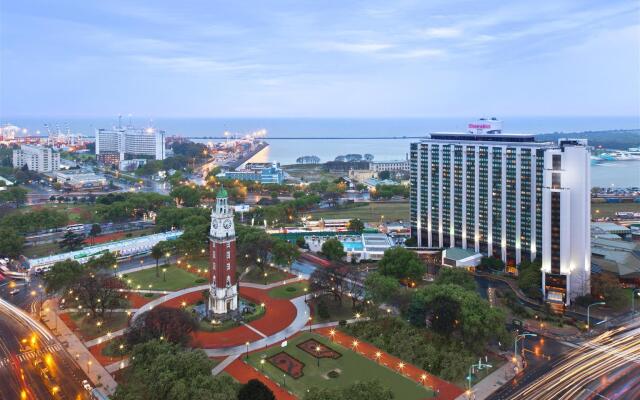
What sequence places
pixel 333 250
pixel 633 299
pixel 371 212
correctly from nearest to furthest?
1. pixel 633 299
2. pixel 333 250
3. pixel 371 212

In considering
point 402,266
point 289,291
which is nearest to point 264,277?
point 289,291

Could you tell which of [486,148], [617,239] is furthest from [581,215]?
[617,239]

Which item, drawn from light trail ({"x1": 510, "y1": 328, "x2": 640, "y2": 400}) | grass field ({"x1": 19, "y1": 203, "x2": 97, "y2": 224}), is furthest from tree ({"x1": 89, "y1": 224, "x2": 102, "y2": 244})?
light trail ({"x1": 510, "y1": 328, "x2": 640, "y2": 400})

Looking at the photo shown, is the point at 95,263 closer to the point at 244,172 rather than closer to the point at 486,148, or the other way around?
the point at 486,148

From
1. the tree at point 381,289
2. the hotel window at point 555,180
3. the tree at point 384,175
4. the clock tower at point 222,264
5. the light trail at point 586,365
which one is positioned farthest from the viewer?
the tree at point 384,175

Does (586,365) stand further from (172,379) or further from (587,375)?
(172,379)

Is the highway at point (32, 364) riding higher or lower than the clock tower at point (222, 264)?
lower

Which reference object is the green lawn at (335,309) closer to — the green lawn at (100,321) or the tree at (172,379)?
the tree at (172,379)

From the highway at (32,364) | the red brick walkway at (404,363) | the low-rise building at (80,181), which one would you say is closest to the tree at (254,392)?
the red brick walkway at (404,363)
